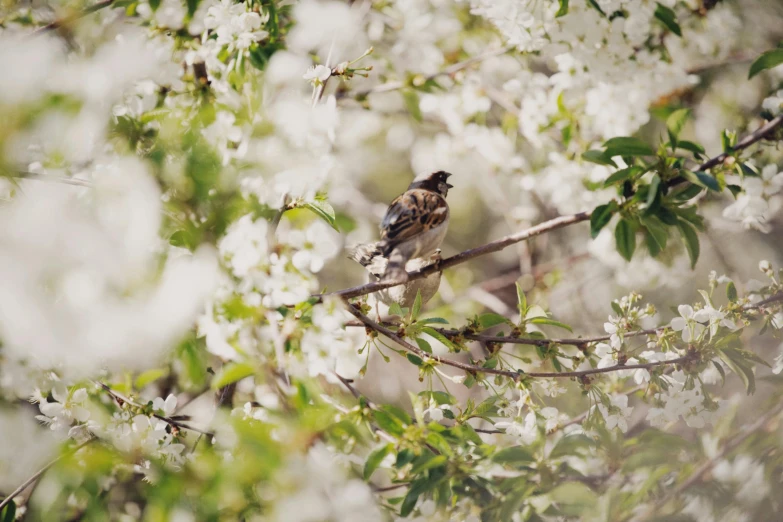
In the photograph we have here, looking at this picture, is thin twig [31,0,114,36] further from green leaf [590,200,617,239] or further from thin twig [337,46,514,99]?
green leaf [590,200,617,239]

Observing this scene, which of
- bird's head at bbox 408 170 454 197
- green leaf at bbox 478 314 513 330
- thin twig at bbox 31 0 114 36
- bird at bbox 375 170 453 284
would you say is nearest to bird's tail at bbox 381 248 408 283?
bird at bbox 375 170 453 284

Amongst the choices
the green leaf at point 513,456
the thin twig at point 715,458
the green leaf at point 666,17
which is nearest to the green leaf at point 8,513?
the green leaf at point 513,456

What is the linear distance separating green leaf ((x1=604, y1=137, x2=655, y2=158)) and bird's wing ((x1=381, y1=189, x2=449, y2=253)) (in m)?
0.87

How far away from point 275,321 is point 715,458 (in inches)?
59.6

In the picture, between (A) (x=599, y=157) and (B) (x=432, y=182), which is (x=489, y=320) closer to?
(A) (x=599, y=157)

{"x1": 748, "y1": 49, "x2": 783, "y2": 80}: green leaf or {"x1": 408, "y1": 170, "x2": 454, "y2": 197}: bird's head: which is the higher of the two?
{"x1": 748, "y1": 49, "x2": 783, "y2": 80}: green leaf

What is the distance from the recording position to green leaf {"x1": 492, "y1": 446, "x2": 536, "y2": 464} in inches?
67.7

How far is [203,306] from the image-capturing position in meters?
1.90

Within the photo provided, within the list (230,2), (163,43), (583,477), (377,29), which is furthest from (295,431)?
(377,29)

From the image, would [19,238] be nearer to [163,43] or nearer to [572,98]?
[163,43]

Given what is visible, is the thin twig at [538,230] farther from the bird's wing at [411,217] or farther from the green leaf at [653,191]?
the bird's wing at [411,217]

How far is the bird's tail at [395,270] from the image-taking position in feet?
7.27

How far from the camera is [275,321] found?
199cm

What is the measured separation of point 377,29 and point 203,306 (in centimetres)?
267
